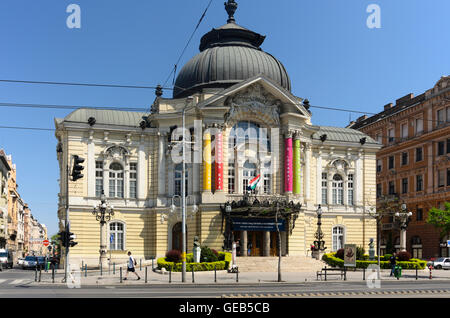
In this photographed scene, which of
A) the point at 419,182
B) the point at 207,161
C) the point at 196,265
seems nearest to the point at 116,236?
the point at 207,161

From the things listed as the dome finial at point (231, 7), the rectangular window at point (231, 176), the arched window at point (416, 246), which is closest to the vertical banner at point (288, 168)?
the rectangular window at point (231, 176)

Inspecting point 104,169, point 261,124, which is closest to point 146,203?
point 104,169

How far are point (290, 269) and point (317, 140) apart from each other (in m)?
18.1

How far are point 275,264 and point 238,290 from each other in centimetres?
2213

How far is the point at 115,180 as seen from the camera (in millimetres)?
58000

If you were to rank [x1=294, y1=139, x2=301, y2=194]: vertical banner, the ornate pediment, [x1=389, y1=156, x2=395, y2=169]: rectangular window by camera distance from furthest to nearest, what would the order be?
[x1=389, y1=156, x2=395, y2=169]: rectangular window
[x1=294, y1=139, x2=301, y2=194]: vertical banner
the ornate pediment

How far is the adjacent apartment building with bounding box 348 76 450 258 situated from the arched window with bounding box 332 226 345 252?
22.6 feet

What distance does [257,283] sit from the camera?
34656mm

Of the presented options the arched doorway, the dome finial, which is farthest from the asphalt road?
the dome finial

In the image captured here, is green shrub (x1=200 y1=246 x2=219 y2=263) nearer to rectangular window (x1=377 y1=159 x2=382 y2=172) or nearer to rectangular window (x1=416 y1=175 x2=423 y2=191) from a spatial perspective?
rectangular window (x1=416 y1=175 x2=423 y2=191)

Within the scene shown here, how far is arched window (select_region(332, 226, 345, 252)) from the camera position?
64.6 meters

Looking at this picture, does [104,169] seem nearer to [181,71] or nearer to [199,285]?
[181,71]

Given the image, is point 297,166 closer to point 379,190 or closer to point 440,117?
point 440,117

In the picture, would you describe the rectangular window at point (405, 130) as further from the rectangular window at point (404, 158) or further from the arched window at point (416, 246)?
the arched window at point (416, 246)
